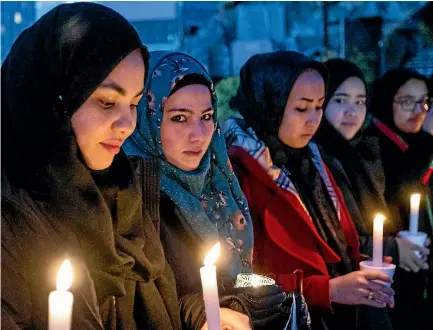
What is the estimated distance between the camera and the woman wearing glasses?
323 cm

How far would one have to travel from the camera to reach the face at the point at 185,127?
1.89 metres

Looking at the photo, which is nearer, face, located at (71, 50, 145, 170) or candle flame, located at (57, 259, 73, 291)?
candle flame, located at (57, 259, 73, 291)

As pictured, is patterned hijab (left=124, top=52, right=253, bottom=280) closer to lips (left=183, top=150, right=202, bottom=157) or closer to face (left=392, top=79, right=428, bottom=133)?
lips (left=183, top=150, right=202, bottom=157)

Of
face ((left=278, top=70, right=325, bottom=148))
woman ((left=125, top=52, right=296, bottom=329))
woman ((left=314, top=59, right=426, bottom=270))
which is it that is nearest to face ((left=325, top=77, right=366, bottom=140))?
woman ((left=314, top=59, right=426, bottom=270))

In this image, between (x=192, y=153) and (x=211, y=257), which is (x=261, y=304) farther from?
(x=192, y=153)

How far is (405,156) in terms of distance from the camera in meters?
3.39

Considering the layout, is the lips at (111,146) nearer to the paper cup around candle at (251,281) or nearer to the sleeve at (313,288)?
the paper cup around candle at (251,281)

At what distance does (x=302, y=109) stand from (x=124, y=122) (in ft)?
3.93

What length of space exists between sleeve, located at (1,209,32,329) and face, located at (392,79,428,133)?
9.02ft

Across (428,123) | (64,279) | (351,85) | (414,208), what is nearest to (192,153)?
(64,279)

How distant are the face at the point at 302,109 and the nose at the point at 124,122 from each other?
3.67 feet

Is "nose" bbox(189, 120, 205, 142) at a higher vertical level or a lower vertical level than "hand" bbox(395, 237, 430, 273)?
higher

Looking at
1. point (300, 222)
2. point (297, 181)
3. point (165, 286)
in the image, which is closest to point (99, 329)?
point (165, 286)

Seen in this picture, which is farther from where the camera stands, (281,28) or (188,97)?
(281,28)
